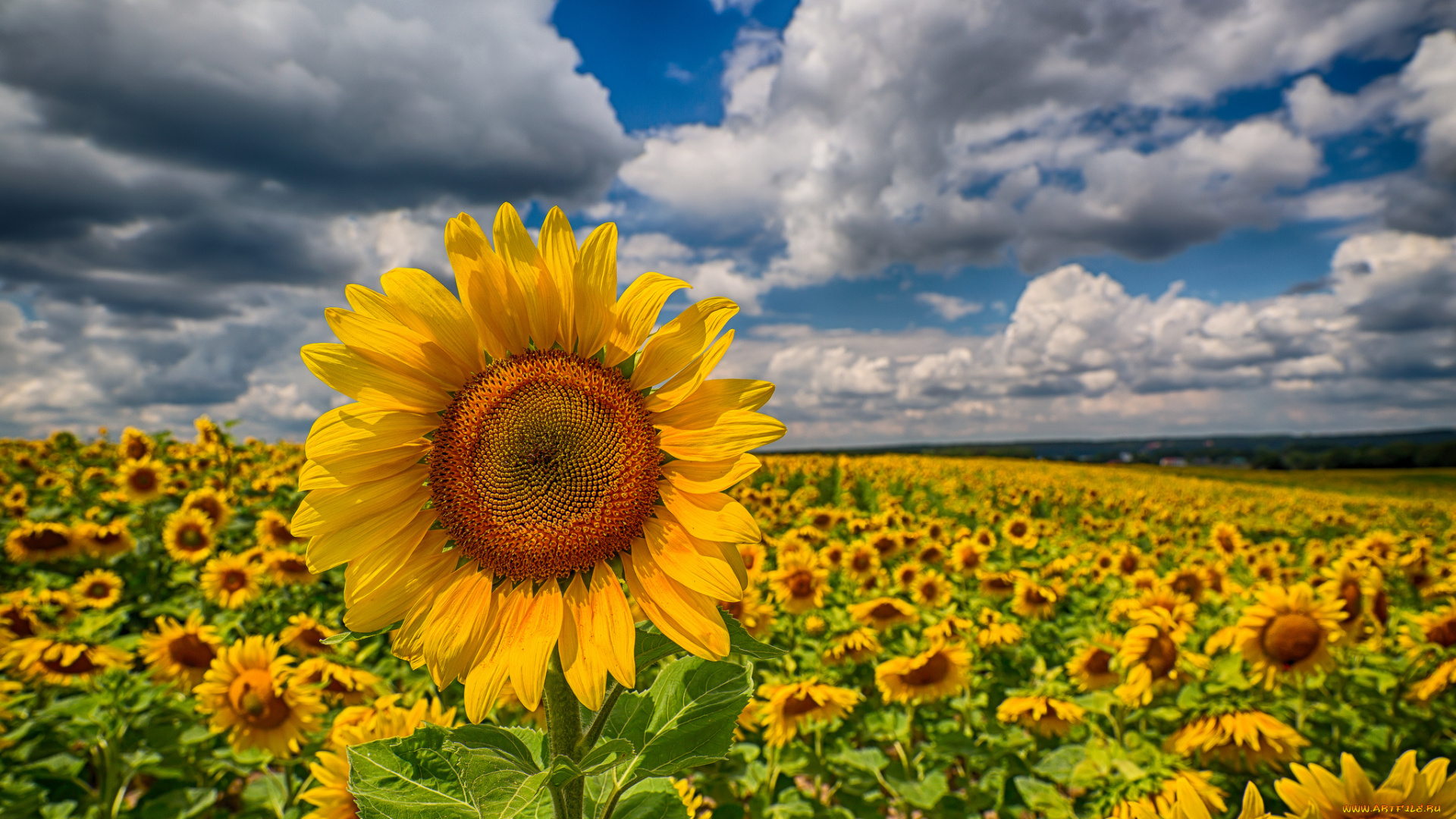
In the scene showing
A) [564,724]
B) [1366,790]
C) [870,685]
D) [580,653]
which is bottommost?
[870,685]

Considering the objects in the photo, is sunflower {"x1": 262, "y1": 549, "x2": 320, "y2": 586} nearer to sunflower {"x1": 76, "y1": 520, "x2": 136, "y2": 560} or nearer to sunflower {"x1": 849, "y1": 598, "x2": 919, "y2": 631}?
sunflower {"x1": 76, "y1": 520, "x2": 136, "y2": 560}

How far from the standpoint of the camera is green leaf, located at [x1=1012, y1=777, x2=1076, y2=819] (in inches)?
132

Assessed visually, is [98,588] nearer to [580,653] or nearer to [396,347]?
[396,347]

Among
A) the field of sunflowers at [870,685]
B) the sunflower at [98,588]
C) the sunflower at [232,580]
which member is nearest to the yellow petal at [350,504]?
the field of sunflowers at [870,685]

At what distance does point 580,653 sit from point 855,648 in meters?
4.20

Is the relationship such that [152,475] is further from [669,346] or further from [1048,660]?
[1048,660]

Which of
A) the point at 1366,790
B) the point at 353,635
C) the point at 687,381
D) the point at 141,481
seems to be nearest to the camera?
the point at 353,635

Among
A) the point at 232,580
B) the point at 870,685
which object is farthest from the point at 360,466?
the point at 232,580

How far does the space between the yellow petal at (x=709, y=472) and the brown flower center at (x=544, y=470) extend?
0.12ft

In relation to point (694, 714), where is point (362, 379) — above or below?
above

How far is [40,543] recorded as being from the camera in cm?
639

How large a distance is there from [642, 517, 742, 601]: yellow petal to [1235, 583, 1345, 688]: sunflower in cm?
468

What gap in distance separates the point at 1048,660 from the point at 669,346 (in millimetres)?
6069

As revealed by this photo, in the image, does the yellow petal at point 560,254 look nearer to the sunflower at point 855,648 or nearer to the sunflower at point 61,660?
the sunflower at point 855,648
